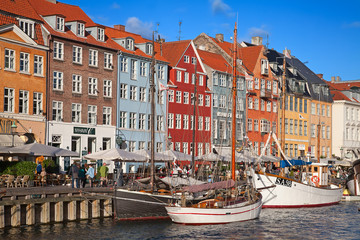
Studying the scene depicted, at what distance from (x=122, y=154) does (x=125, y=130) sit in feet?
60.0

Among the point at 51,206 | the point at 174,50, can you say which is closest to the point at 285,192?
the point at 51,206

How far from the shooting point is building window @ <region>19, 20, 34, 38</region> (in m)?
51.3

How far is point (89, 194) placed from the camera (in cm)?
3597

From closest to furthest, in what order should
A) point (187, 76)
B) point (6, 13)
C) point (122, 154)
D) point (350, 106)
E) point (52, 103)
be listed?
point (122, 154)
point (6, 13)
point (52, 103)
point (187, 76)
point (350, 106)

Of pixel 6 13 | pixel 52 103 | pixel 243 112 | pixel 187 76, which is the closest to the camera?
pixel 6 13

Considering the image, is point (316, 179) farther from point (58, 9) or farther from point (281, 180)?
point (58, 9)

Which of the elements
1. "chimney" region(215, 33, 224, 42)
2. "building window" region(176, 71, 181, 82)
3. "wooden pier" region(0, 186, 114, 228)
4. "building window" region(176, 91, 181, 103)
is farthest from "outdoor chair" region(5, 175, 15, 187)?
"chimney" region(215, 33, 224, 42)

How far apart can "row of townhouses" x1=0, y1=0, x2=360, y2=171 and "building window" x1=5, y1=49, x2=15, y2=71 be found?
0.08 metres

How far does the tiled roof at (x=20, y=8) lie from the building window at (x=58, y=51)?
8.54 feet

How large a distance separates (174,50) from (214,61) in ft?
30.1

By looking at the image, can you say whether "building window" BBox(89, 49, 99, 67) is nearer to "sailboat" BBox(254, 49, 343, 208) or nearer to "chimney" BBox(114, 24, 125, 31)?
"chimney" BBox(114, 24, 125, 31)

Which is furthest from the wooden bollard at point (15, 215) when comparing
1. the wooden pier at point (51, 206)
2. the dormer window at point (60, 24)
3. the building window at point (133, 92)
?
the building window at point (133, 92)

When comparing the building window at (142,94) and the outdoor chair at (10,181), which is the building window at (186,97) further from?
the outdoor chair at (10,181)

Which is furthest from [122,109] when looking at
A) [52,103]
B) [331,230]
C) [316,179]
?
[331,230]
